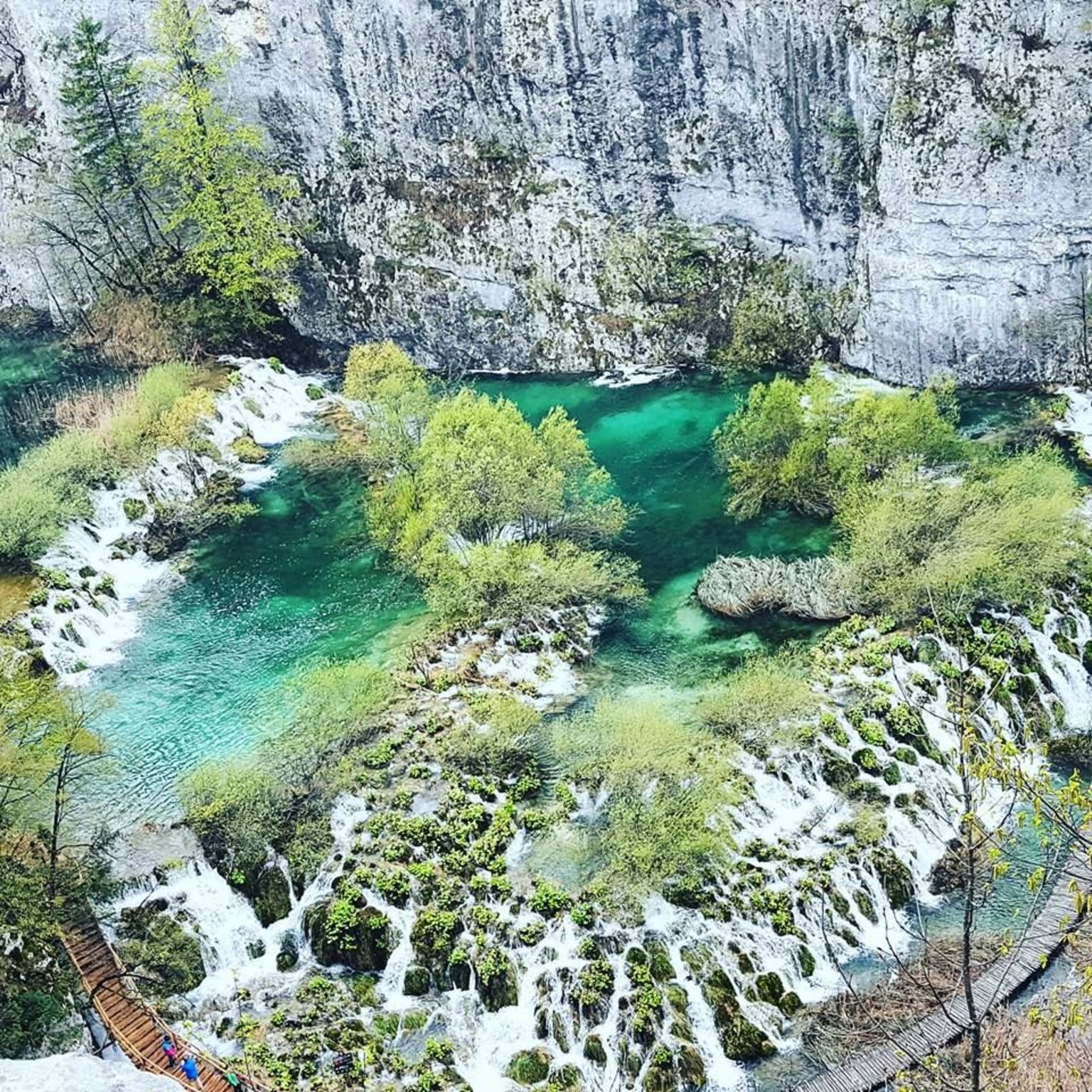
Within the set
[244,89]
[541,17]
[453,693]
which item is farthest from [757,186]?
[453,693]

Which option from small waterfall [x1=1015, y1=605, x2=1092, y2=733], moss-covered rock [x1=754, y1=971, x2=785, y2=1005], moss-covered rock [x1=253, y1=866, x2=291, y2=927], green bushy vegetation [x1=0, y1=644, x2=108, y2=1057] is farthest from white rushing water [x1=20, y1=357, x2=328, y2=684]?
small waterfall [x1=1015, y1=605, x2=1092, y2=733]

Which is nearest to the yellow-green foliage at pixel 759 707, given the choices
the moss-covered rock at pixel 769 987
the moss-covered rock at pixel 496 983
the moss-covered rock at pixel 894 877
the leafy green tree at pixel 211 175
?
the moss-covered rock at pixel 894 877

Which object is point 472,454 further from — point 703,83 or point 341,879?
point 703,83

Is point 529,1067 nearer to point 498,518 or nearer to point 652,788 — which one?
point 652,788

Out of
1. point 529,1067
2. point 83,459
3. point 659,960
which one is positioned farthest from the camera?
point 83,459

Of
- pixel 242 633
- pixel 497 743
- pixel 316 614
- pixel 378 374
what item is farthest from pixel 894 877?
pixel 378 374

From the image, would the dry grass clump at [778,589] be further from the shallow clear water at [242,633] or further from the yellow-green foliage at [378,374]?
the yellow-green foliage at [378,374]
